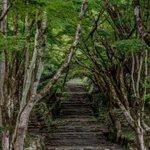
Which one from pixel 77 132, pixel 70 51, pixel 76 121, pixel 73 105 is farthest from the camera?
pixel 73 105

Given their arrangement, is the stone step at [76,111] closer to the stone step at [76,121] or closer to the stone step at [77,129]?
the stone step at [76,121]

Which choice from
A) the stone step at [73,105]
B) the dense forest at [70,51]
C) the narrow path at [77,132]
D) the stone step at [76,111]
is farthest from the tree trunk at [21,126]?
the stone step at [73,105]

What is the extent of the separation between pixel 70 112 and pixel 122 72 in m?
12.7

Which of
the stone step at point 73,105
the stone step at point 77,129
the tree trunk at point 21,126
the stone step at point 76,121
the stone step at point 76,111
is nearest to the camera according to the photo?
the tree trunk at point 21,126

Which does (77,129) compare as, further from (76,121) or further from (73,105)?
(73,105)

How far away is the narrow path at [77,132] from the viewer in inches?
647

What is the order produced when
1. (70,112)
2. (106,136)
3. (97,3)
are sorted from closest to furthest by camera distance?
(97,3), (106,136), (70,112)

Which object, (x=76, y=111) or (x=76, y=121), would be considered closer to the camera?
(x=76, y=121)

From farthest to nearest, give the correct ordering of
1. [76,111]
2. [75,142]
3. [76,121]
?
[76,111], [76,121], [75,142]

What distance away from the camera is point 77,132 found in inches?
728

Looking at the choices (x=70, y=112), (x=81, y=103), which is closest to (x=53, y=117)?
(x=70, y=112)

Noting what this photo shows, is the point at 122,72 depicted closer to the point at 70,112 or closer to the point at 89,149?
the point at 89,149

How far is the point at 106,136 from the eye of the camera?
1822 centimetres

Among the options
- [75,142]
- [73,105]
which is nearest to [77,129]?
[75,142]
